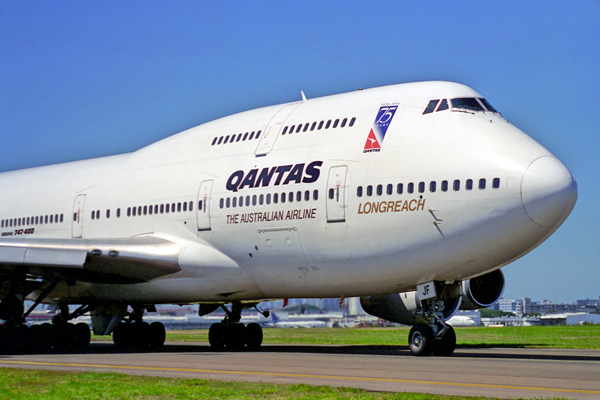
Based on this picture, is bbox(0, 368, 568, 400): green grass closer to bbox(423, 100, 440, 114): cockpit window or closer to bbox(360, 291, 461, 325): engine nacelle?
bbox(423, 100, 440, 114): cockpit window

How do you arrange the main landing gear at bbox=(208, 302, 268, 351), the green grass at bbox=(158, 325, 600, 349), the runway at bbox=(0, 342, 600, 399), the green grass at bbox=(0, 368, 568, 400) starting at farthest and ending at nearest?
the green grass at bbox=(158, 325, 600, 349) < the main landing gear at bbox=(208, 302, 268, 351) < the runway at bbox=(0, 342, 600, 399) < the green grass at bbox=(0, 368, 568, 400)

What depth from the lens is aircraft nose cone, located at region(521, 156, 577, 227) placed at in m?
16.0

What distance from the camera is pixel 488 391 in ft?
34.3

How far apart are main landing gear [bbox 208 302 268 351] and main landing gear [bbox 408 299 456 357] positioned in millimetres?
7385

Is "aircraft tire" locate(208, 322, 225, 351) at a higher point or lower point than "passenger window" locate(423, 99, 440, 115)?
lower

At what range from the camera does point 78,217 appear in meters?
24.4

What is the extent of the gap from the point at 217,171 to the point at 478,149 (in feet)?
24.7

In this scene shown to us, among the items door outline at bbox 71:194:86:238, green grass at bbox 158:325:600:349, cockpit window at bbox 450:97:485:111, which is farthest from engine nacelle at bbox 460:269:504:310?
door outline at bbox 71:194:86:238

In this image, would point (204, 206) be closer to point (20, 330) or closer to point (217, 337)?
point (217, 337)

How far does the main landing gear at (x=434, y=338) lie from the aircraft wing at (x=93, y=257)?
711 centimetres

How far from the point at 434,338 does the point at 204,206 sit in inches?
288

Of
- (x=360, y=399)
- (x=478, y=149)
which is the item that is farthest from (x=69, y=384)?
(x=478, y=149)

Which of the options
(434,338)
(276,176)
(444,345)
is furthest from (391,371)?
(276,176)

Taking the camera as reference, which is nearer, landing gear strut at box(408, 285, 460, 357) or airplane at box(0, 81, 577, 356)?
airplane at box(0, 81, 577, 356)
